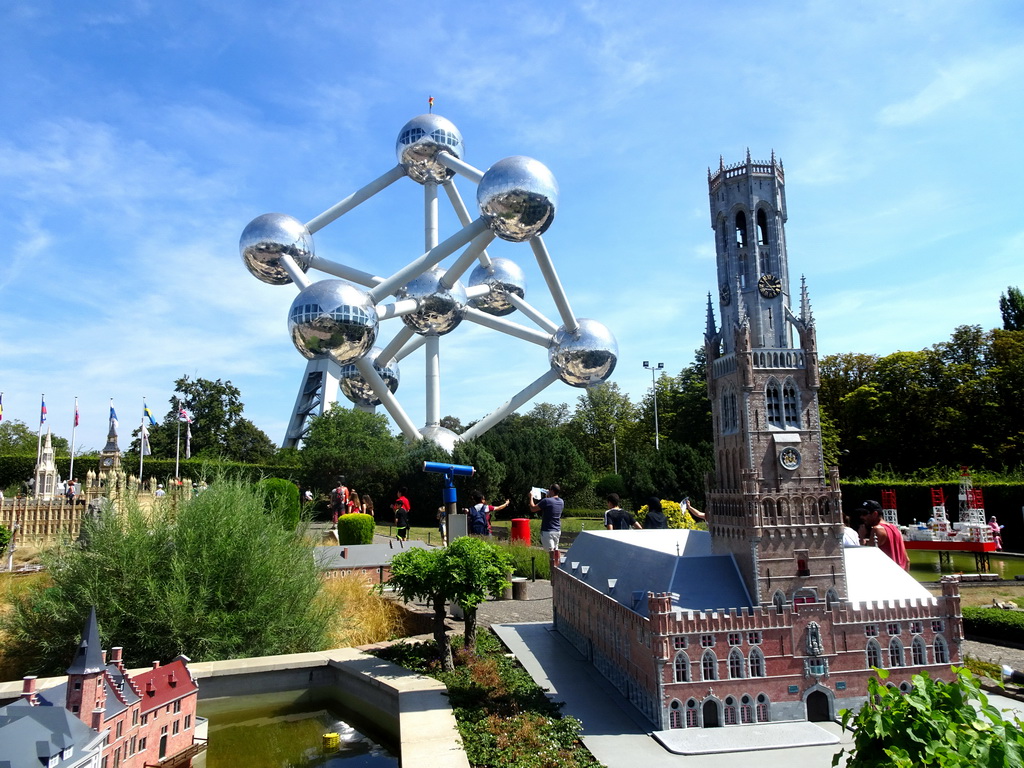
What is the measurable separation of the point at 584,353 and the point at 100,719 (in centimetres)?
2525

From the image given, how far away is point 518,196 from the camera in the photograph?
22.5m

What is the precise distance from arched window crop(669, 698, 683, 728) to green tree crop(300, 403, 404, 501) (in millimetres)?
28024

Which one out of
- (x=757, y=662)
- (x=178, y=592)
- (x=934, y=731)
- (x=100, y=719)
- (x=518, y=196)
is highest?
(x=518, y=196)

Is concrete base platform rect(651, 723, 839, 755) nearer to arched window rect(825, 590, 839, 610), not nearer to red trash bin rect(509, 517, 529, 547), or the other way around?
arched window rect(825, 590, 839, 610)

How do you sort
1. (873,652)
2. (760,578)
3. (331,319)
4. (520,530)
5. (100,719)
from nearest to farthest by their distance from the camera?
(100,719) → (873,652) → (760,578) → (520,530) → (331,319)

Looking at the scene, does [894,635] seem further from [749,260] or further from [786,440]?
[749,260]

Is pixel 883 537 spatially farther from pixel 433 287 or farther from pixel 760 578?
pixel 433 287

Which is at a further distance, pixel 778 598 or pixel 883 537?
pixel 883 537

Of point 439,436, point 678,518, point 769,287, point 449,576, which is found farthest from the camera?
point 439,436

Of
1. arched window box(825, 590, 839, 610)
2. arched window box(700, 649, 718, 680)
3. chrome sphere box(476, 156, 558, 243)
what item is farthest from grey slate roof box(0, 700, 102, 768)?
chrome sphere box(476, 156, 558, 243)

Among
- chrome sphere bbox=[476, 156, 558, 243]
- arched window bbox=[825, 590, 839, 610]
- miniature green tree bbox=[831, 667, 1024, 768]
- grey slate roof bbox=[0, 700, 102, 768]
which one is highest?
chrome sphere bbox=[476, 156, 558, 243]

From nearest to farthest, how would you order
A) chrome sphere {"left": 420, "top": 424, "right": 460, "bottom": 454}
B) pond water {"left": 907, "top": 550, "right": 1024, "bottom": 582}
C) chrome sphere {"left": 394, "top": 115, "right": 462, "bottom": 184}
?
pond water {"left": 907, "top": 550, "right": 1024, "bottom": 582} < chrome sphere {"left": 394, "top": 115, "right": 462, "bottom": 184} < chrome sphere {"left": 420, "top": 424, "right": 460, "bottom": 454}

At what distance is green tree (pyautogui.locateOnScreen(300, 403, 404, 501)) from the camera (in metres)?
34.0

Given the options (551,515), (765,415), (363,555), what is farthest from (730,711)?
(363,555)
